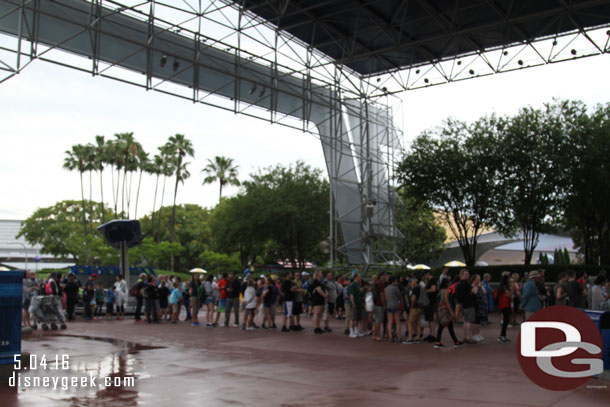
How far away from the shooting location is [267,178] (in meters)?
38.8

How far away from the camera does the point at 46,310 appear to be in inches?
601

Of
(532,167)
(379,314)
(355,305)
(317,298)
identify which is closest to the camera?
(379,314)

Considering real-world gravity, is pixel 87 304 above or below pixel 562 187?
below

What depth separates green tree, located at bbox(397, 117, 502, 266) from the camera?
25.4 m

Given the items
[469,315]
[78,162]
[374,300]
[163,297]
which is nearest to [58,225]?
[78,162]

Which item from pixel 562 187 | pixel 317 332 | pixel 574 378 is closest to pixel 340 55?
pixel 562 187

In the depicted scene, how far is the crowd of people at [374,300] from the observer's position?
41.8ft

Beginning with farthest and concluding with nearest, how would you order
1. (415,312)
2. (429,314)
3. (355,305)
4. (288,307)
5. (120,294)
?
1. (120,294)
2. (288,307)
3. (355,305)
4. (429,314)
5. (415,312)

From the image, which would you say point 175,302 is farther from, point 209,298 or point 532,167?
point 532,167

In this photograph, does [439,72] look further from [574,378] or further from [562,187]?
[574,378]

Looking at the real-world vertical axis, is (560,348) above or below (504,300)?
below

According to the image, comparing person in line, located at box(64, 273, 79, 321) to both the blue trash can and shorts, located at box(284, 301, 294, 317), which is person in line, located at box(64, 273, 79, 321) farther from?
the blue trash can

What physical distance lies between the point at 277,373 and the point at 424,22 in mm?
18229

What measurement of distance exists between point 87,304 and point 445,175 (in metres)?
16.1
